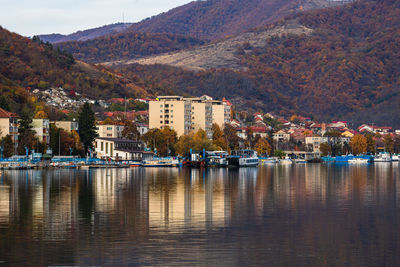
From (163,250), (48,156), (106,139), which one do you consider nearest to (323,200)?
(163,250)

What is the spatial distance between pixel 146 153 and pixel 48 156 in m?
33.2

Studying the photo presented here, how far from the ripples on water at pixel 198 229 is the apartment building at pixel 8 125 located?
76.1 m

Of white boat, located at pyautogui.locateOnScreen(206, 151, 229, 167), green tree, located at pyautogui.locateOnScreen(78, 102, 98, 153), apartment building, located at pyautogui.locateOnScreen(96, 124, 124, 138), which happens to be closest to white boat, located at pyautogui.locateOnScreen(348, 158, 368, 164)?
white boat, located at pyautogui.locateOnScreen(206, 151, 229, 167)

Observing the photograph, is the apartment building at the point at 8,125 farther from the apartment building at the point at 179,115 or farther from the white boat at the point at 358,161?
the white boat at the point at 358,161

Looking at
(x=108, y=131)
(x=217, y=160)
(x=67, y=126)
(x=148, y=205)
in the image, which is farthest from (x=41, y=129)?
(x=148, y=205)

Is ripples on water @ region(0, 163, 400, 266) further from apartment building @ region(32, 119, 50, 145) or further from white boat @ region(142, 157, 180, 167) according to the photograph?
apartment building @ region(32, 119, 50, 145)

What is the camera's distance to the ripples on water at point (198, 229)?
28094 millimetres

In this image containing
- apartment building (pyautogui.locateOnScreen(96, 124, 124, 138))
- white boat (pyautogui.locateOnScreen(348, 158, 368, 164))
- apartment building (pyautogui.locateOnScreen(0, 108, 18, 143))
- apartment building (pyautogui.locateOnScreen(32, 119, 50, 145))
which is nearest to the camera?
apartment building (pyautogui.locateOnScreen(0, 108, 18, 143))

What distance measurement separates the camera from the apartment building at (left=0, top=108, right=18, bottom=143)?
129 metres

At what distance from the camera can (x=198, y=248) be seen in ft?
97.6

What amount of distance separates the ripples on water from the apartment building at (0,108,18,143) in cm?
7610

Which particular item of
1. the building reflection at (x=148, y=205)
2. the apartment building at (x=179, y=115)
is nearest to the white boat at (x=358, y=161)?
the apartment building at (x=179, y=115)

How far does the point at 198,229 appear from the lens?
34719 millimetres

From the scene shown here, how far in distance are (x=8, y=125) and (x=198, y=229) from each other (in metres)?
100
